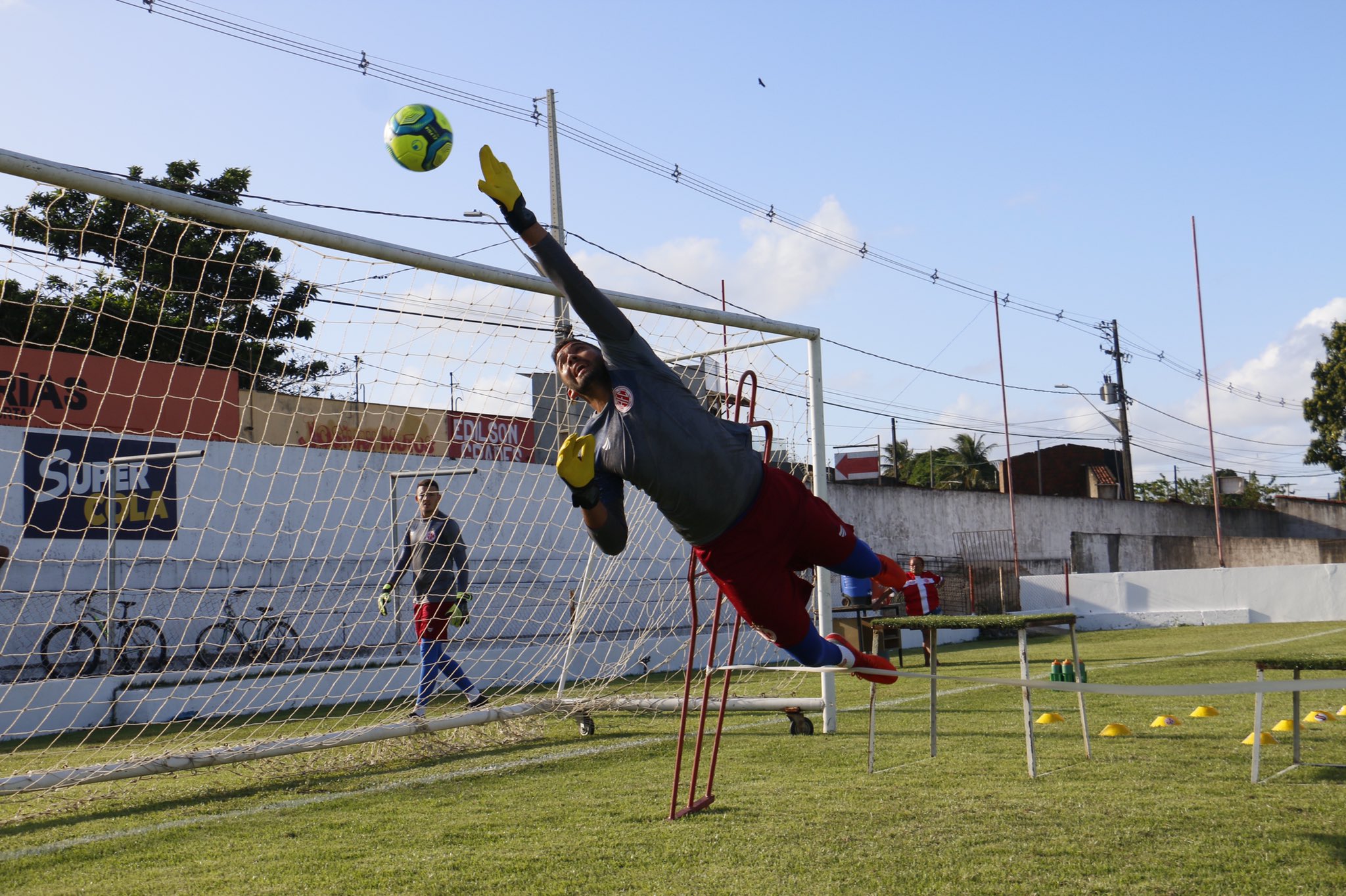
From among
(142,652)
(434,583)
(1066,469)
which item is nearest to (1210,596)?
(434,583)

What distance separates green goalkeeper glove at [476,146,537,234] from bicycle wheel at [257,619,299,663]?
7.85m

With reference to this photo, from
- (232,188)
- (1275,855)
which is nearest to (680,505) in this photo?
(1275,855)

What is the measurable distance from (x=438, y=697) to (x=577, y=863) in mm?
7611

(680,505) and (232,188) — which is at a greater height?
(232,188)

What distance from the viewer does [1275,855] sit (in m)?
3.98

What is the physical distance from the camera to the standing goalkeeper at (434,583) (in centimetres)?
870

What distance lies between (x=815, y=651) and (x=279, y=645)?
27.1 ft

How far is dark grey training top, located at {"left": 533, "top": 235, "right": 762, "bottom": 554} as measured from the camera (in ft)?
13.9

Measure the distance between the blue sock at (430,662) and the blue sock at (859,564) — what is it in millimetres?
4672

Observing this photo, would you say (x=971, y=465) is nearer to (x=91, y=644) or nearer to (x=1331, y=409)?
(x=1331, y=409)

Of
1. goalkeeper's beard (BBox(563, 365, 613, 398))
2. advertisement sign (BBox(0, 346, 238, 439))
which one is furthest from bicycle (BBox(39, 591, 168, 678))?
goalkeeper's beard (BBox(563, 365, 613, 398))

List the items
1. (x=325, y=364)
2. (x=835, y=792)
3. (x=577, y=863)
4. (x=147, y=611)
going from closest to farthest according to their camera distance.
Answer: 1. (x=577, y=863)
2. (x=835, y=792)
3. (x=325, y=364)
4. (x=147, y=611)

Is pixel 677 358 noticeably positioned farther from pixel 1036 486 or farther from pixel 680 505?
pixel 1036 486

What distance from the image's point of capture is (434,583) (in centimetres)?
891
